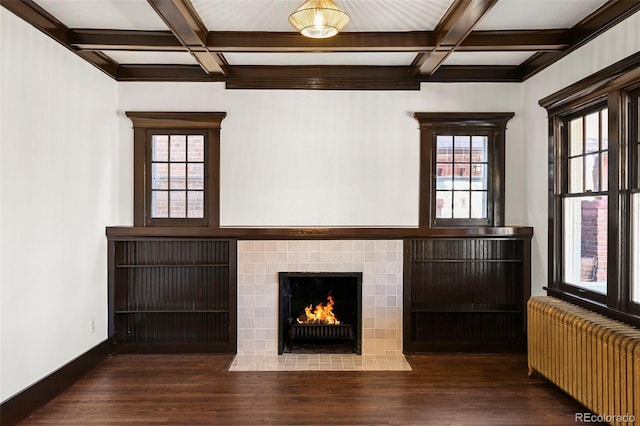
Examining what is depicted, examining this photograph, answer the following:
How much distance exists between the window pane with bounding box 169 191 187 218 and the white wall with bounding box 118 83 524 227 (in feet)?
1.31

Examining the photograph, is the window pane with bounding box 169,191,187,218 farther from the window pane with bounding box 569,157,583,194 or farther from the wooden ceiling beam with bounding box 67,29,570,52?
the window pane with bounding box 569,157,583,194

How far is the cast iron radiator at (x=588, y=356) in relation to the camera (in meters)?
2.77

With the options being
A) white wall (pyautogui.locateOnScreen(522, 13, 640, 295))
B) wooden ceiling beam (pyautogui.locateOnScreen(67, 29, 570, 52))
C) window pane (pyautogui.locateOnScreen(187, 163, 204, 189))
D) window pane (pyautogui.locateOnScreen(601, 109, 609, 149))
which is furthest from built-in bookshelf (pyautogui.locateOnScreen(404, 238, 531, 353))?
window pane (pyautogui.locateOnScreen(187, 163, 204, 189))

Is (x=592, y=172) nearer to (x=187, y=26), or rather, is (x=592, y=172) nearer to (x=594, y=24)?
(x=594, y=24)

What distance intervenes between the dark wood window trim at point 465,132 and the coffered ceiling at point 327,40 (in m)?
0.38

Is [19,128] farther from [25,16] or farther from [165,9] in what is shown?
[165,9]

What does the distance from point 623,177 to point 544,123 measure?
1.23m

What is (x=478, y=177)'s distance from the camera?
478 centimetres

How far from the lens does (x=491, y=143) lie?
4773mm

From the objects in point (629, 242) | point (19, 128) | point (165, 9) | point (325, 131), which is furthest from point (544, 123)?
point (19, 128)

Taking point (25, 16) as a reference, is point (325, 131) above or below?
below

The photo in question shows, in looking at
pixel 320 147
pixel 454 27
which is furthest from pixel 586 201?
pixel 320 147

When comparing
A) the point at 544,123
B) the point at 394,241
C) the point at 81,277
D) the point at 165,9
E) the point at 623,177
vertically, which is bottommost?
the point at 81,277

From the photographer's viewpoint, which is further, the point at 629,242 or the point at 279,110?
the point at 279,110
